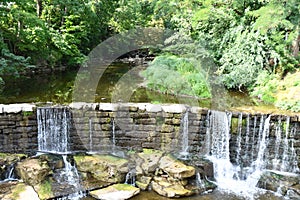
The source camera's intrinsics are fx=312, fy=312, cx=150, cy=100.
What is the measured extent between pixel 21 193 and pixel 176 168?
2.37 metres

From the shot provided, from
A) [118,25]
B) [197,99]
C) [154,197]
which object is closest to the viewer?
[154,197]

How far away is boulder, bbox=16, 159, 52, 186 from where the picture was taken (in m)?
4.78

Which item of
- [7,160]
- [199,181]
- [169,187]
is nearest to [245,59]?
[199,181]

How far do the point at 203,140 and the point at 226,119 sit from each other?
1.94ft

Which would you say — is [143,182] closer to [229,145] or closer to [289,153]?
[229,145]

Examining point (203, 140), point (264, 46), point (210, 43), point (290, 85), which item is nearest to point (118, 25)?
point (210, 43)

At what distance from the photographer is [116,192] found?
4746mm

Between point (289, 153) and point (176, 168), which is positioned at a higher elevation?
point (289, 153)

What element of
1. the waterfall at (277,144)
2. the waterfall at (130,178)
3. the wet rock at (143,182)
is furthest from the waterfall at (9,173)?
the waterfall at (277,144)

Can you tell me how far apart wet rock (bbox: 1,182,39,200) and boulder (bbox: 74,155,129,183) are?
2.83 ft

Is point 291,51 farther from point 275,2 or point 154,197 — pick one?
point 154,197

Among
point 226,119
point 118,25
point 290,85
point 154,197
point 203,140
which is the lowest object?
point 154,197

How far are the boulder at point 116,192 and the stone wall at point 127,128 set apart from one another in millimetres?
1197

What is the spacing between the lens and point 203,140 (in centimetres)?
589
